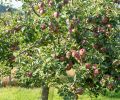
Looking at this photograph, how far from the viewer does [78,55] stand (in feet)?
18.7

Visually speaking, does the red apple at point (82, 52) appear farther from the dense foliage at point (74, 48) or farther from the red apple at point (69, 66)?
the red apple at point (69, 66)

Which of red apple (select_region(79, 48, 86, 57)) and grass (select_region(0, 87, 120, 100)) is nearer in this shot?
red apple (select_region(79, 48, 86, 57))

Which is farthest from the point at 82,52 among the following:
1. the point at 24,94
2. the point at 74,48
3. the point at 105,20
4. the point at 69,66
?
the point at 24,94

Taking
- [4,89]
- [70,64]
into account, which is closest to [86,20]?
[70,64]

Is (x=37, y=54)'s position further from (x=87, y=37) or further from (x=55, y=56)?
(x=87, y=37)

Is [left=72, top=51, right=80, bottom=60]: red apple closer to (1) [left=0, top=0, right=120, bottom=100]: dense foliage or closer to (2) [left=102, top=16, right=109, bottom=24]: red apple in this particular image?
(1) [left=0, top=0, right=120, bottom=100]: dense foliage

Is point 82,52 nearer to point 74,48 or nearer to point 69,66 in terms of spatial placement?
point 74,48

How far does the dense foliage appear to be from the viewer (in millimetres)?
5988

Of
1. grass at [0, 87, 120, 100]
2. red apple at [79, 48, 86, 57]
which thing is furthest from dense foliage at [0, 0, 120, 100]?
grass at [0, 87, 120, 100]

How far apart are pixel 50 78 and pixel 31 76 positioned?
0.40m

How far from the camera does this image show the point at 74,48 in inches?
237

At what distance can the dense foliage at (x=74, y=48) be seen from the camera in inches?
236

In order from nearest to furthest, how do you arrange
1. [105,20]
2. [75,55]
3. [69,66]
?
[75,55]
[69,66]
[105,20]

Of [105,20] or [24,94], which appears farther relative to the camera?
[24,94]
